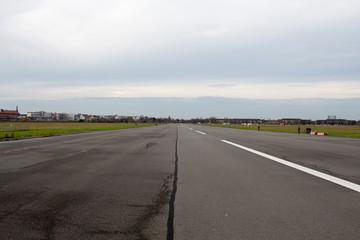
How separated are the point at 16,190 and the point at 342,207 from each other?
20.4 feet

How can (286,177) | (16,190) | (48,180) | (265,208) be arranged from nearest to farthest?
1. (265,208)
2. (16,190)
3. (48,180)
4. (286,177)

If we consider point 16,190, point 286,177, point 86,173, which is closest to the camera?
point 16,190

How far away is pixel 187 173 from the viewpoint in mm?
7887

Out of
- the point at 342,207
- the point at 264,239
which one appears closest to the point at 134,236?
the point at 264,239

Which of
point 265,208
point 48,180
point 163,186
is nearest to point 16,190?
point 48,180

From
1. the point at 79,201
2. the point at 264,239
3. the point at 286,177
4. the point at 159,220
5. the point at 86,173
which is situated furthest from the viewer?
the point at 86,173

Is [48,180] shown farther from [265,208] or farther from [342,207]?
[342,207]

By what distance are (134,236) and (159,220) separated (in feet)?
2.08

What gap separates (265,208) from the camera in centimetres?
460

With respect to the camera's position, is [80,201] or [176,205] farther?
→ [80,201]

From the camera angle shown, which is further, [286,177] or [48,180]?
[286,177]

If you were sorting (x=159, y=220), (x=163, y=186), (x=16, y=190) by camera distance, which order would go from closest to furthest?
(x=159, y=220) → (x=16, y=190) → (x=163, y=186)

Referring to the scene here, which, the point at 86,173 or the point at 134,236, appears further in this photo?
the point at 86,173

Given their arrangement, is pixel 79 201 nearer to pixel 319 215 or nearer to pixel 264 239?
pixel 264 239
